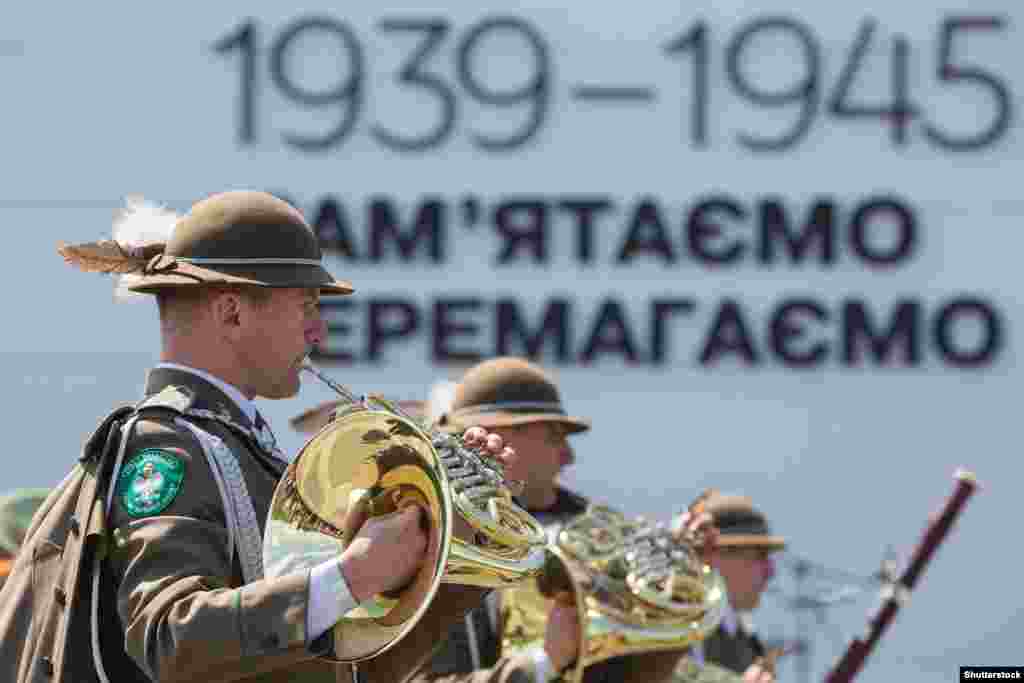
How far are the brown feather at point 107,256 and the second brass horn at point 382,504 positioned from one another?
0.54 m

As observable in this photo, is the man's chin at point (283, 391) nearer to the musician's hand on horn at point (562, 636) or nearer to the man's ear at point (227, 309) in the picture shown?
the man's ear at point (227, 309)

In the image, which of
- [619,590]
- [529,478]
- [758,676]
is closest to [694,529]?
[619,590]

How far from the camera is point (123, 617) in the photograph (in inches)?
151

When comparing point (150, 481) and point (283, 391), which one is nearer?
point (150, 481)

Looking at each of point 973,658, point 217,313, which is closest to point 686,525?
point 217,313

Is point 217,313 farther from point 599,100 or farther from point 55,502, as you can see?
point 599,100

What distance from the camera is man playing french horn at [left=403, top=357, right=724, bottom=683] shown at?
6.05 m

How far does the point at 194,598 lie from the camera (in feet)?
12.3

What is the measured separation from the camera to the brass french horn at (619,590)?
6.17 metres

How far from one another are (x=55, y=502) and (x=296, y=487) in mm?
536

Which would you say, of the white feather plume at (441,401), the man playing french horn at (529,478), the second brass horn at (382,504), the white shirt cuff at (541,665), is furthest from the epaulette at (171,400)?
the white feather plume at (441,401)

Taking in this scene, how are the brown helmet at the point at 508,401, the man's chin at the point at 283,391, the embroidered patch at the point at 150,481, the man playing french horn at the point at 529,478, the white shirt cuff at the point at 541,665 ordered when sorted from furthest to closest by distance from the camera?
the brown helmet at the point at 508,401 < the man playing french horn at the point at 529,478 < the white shirt cuff at the point at 541,665 < the man's chin at the point at 283,391 < the embroidered patch at the point at 150,481

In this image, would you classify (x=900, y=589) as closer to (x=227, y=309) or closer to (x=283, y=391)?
(x=283, y=391)

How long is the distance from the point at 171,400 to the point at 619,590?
2.78m
